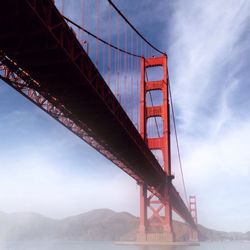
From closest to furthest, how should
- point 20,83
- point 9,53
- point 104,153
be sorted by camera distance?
1. point 9,53
2. point 20,83
3. point 104,153

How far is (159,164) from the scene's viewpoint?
42531 millimetres

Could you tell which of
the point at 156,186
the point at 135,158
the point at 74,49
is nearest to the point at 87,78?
the point at 74,49

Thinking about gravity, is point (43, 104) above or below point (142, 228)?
above

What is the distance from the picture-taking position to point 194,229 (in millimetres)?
107938

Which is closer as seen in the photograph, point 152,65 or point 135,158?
point 135,158

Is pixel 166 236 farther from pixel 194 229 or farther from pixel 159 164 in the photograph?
pixel 194 229

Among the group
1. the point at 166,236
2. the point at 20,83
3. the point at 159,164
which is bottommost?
the point at 166,236

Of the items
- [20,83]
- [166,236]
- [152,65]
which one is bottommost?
[166,236]

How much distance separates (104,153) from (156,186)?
13.8 meters

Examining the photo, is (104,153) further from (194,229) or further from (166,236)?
(194,229)

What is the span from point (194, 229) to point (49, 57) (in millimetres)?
98910

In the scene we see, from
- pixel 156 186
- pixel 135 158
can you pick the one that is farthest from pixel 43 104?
pixel 156 186

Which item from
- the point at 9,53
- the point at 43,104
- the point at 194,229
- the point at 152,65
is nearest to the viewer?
the point at 9,53

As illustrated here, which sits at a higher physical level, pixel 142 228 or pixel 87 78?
pixel 87 78
